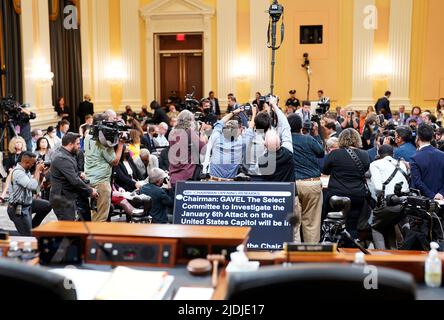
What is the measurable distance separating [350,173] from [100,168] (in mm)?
2687

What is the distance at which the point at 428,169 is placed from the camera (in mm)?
5488

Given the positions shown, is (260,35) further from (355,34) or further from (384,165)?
(384,165)

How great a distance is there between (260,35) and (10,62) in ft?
23.6

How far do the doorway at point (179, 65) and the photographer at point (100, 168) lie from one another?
36.9 ft

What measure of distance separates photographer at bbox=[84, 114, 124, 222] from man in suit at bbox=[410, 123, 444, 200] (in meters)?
3.21

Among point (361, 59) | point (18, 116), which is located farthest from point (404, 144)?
point (361, 59)

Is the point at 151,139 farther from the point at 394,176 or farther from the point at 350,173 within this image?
the point at 394,176

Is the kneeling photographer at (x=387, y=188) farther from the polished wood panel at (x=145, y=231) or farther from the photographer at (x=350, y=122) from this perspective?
the photographer at (x=350, y=122)

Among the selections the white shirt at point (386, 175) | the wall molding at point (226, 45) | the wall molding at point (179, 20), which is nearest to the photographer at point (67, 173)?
the white shirt at point (386, 175)

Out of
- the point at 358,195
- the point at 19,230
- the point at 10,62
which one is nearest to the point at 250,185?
the point at 358,195

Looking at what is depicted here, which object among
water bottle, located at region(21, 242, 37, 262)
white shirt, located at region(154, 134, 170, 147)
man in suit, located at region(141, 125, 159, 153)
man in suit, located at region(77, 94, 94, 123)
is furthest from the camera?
man in suit, located at region(77, 94, 94, 123)

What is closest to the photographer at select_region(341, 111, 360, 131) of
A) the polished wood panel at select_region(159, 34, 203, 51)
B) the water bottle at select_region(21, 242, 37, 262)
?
the polished wood panel at select_region(159, 34, 203, 51)

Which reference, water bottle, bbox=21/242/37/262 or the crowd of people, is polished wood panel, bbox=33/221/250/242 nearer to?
water bottle, bbox=21/242/37/262

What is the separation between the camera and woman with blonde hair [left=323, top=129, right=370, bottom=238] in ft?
17.8
